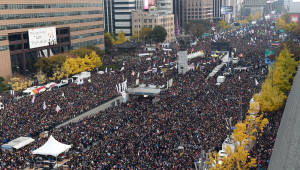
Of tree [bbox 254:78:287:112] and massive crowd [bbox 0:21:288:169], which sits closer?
massive crowd [bbox 0:21:288:169]

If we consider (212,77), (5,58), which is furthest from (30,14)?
Answer: (212,77)

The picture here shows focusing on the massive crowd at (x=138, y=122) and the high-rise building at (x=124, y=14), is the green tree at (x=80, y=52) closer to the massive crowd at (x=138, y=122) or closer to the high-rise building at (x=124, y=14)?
the massive crowd at (x=138, y=122)

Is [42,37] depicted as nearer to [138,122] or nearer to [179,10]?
[138,122]

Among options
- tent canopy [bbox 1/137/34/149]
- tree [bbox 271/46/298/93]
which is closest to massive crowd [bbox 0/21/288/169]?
tent canopy [bbox 1/137/34/149]

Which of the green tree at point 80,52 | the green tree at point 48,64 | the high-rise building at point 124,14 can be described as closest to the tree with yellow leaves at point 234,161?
the green tree at point 48,64

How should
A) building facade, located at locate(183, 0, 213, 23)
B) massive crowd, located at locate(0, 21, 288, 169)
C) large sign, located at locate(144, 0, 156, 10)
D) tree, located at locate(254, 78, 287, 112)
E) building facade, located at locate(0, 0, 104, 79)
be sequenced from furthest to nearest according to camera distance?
building facade, located at locate(183, 0, 213, 23), large sign, located at locate(144, 0, 156, 10), building facade, located at locate(0, 0, 104, 79), tree, located at locate(254, 78, 287, 112), massive crowd, located at locate(0, 21, 288, 169)

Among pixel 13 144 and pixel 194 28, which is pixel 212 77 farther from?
pixel 194 28

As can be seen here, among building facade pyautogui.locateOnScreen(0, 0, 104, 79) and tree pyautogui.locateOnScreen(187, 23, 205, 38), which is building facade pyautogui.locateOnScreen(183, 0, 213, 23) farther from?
building facade pyautogui.locateOnScreen(0, 0, 104, 79)
